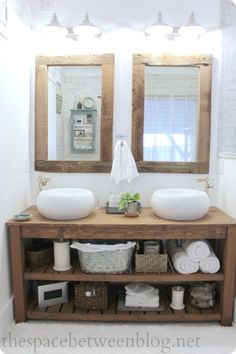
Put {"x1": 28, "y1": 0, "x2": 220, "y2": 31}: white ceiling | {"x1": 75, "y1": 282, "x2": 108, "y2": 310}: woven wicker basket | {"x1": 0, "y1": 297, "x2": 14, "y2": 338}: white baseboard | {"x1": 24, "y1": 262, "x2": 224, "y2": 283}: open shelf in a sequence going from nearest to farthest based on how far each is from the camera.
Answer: {"x1": 0, "y1": 297, "x2": 14, "y2": 338}: white baseboard, {"x1": 24, "y1": 262, "x2": 224, "y2": 283}: open shelf, {"x1": 75, "y1": 282, "x2": 108, "y2": 310}: woven wicker basket, {"x1": 28, "y1": 0, "x2": 220, "y2": 31}: white ceiling

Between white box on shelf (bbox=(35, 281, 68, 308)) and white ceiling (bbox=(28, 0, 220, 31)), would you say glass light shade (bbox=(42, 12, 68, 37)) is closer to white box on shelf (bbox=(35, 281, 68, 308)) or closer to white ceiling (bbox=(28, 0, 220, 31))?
white ceiling (bbox=(28, 0, 220, 31))

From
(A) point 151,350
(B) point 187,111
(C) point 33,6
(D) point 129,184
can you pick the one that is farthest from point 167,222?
(C) point 33,6

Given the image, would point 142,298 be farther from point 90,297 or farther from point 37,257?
point 37,257

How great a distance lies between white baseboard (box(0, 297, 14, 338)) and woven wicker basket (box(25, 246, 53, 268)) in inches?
10.9

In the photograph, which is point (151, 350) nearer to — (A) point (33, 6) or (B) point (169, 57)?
(B) point (169, 57)

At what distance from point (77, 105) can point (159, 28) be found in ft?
2.89

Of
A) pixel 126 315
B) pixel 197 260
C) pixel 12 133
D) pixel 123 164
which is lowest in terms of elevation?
pixel 126 315

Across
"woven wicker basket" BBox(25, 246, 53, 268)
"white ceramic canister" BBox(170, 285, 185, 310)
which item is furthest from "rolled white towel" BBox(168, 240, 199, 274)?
"woven wicker basket" BBox(25, 246, 53, 268)

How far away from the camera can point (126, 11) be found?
243 centimetres

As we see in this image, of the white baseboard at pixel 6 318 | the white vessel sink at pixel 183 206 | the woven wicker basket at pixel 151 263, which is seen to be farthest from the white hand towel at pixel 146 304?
the white baseboard at pixel 6 318

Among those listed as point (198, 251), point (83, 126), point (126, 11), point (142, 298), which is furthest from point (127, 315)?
point (126, 11)

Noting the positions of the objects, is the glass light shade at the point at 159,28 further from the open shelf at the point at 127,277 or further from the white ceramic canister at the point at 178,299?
the white ceramic canister at the point at 178,299

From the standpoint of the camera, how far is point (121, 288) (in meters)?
2.49

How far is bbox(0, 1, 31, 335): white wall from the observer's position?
1992 mm
